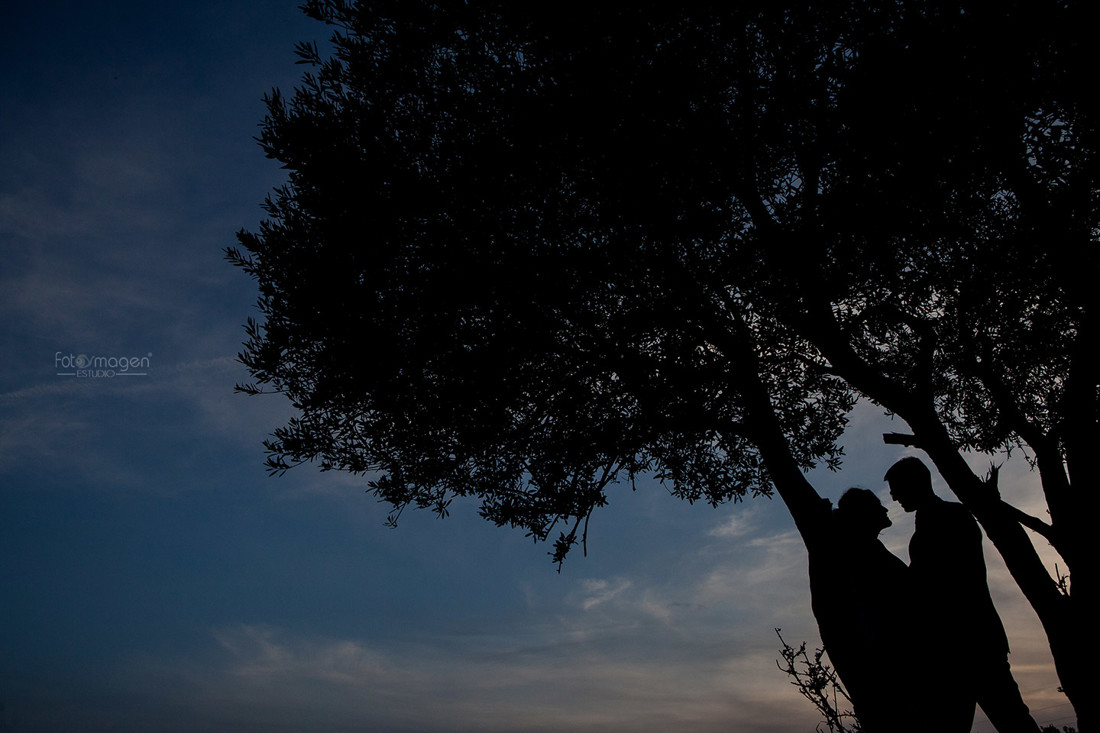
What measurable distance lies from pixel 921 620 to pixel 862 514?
3.23ft

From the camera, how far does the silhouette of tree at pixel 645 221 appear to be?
8.19 meters

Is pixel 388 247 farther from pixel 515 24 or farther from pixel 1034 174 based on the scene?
pixel 1034 174

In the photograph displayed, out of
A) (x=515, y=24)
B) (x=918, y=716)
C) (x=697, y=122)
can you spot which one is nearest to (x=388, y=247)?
(x=515, y=24)

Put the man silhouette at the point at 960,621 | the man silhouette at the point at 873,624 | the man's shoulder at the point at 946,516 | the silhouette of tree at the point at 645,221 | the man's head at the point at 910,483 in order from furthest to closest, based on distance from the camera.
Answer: the silhouette of tree at the point at 645,221
the man's head at the point at 910,483
the man's shoulder at the point at 946,516
the man silhouette at the point at 873,624
the man silhouette at the point at 960,621

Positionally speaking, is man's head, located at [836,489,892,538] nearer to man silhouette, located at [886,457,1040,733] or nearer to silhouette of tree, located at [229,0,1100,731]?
man silhouette, located at [886,457,1040,733]

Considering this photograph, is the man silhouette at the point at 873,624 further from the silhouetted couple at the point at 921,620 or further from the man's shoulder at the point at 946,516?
the man's shoulder at the point at 946,516

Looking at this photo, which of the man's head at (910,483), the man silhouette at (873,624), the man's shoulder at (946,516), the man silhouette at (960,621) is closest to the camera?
the man silhouette at (960,621)

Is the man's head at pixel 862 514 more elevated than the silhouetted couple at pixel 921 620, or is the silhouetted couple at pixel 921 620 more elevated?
the man's head at pixel 862 514

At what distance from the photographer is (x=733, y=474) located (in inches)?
482

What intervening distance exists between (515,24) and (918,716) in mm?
9357

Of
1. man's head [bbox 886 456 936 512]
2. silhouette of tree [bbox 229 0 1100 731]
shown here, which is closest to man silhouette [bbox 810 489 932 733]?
man's head [bbox 886 456 936 512]

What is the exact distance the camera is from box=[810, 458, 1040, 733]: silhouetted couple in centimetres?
538

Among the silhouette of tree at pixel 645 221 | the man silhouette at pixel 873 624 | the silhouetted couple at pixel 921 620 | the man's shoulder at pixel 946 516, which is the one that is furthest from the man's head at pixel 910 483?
the silhouette of tree at pixel 645 221

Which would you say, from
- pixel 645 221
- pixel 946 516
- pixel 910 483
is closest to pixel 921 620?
pixel 946 516
